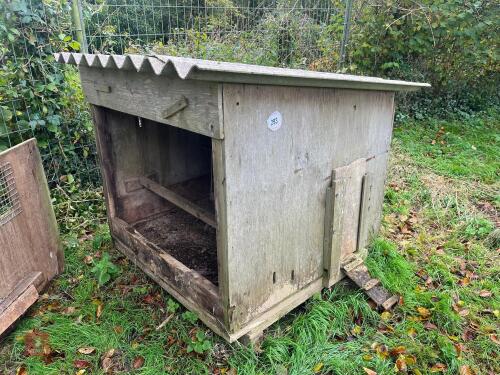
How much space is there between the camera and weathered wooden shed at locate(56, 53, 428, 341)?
1.64 m

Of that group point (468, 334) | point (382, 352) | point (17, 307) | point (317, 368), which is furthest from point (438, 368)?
point (17, 307)

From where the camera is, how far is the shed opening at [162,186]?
8.89ft

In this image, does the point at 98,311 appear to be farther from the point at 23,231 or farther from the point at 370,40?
the point at 370,40

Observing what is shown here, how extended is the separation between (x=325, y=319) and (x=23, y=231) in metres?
2.03

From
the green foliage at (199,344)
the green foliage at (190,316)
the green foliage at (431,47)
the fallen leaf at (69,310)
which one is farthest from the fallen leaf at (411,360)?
the green foliage at (431,47)

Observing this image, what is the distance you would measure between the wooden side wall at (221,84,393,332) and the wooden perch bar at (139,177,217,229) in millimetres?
297

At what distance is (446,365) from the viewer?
83.4 inches

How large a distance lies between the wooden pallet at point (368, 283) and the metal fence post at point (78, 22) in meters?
3.14

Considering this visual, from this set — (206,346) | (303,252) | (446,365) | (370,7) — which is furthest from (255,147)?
(370,7)

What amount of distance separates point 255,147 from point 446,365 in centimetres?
169

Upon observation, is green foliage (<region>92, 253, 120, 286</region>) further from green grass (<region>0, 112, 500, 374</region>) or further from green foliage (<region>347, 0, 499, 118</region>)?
green foliage (<region>347, 0, 499, 118</region>)

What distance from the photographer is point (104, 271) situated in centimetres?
261

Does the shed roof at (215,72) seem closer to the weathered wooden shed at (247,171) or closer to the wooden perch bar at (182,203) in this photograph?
the weathered wooden shed at (247,171)

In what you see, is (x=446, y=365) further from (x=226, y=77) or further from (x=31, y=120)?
(x=31, y=120)
